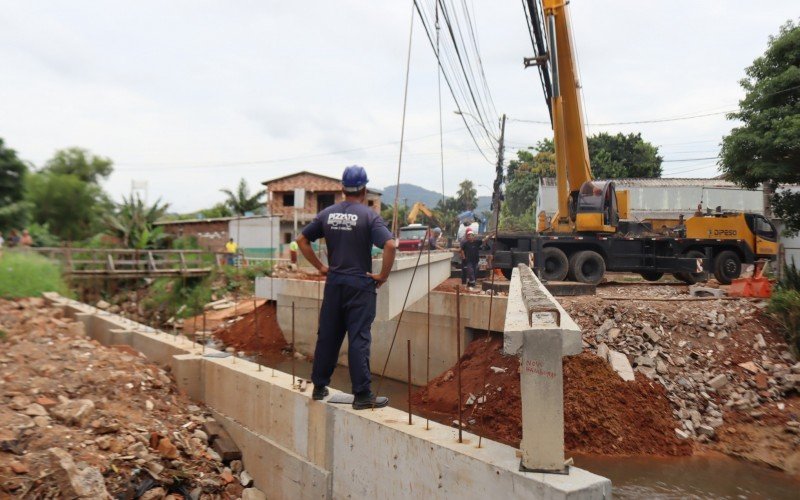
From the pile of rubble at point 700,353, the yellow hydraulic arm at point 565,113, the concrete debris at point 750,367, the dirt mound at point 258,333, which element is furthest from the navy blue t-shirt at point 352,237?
the dirt mound at point 258,333

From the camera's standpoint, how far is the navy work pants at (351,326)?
13.8 ft

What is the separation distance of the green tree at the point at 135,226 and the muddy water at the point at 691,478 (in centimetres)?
2001

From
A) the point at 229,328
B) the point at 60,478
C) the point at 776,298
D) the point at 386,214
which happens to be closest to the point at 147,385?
the point at 60,478

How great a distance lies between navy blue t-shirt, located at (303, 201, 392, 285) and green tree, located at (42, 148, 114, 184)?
144 feet

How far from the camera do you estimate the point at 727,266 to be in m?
15.4

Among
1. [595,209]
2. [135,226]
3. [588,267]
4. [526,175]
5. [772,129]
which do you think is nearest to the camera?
[772,129]

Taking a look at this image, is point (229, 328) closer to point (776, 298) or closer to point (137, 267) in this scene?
point (137, 267)

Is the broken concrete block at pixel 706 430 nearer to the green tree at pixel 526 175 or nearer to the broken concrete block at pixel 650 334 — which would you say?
the broken concrete block at pixel 650 334

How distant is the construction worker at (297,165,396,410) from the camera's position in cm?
416

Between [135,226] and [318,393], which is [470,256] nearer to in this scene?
[318,393]

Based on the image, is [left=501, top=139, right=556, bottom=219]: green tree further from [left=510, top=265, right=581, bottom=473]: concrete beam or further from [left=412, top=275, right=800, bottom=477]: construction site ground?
[left=510, top=265, right=581, bottom=473]: concrete beam

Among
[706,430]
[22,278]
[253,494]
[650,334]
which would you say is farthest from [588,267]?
[22,278]

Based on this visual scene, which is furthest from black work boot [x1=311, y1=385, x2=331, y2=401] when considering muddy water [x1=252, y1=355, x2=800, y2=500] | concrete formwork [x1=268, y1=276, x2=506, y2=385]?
concrete formwork [x1=268, y1=276, x2=506, y2=385]

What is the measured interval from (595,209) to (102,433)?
12707mm
